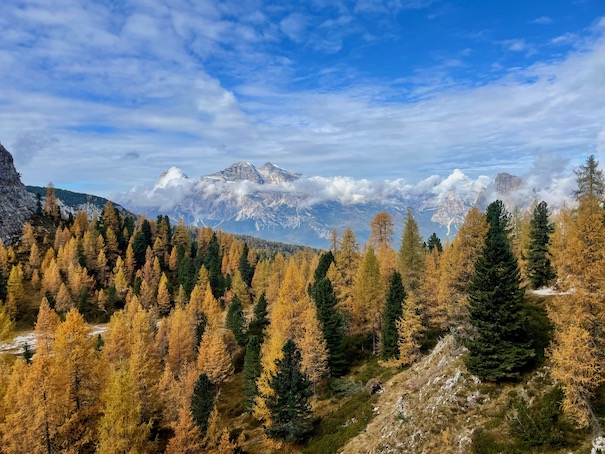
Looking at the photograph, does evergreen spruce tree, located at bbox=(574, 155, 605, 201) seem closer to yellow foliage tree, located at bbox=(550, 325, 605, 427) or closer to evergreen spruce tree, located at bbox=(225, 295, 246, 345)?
yellow foliage tree, located at bbox=(550, 325, 605, 427)

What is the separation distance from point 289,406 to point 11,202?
178 m

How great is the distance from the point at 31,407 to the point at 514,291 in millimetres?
46701

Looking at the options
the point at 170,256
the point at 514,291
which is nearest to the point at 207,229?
the point at 170,256

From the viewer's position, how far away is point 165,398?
5300 cm

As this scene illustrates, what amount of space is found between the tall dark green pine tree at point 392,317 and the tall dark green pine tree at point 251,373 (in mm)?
19415

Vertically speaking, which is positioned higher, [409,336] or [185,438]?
[409,336]

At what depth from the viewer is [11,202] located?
162m

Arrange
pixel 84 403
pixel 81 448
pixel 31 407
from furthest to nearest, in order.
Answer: pixel 84 403 → pixel 81 448 → pixel 31 407

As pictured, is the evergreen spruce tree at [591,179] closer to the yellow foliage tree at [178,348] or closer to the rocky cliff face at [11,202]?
the yellow foliage tree at [178,348]

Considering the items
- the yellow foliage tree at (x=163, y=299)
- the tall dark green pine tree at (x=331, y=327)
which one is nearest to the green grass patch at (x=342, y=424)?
the tall dark green pine tree at (x=331, y=327)

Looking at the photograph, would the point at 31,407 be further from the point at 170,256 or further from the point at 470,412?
the point at 170,256

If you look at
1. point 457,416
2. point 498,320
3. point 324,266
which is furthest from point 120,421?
point 324,266

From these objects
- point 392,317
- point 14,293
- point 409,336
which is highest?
point 392,317

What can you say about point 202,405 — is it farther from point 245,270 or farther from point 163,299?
point 245,270
